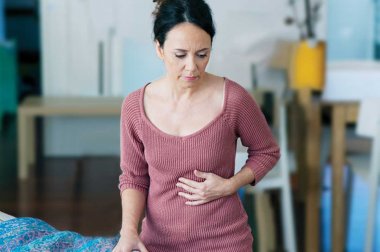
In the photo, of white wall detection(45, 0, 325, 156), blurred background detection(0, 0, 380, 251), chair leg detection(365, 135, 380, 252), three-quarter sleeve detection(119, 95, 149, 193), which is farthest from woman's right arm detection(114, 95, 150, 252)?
white wall detection(45, 0, 325, 156)

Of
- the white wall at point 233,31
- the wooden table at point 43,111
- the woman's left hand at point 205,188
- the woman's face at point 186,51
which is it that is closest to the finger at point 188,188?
the woman's left hand at point 205,188

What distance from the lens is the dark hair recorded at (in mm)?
696

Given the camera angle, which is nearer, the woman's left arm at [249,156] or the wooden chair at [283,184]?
the woman's left arm at [249,156]

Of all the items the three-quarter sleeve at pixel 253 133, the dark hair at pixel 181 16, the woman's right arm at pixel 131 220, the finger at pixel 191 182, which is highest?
the dark hair at pixel 181 16

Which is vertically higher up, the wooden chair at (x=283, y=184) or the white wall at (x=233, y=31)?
the white wall at (x=233, y=31)

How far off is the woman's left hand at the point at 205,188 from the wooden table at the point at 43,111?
2.40 metres

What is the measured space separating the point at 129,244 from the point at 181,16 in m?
0.23

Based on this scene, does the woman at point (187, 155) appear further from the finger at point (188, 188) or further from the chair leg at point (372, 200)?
the chair leg at point (372, 200)

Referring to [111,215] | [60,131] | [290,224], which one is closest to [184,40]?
[290,224]

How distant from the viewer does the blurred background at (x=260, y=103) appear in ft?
7.34

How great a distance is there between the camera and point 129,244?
0.74 m

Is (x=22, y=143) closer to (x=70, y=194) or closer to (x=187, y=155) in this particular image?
(x=70, y=194)

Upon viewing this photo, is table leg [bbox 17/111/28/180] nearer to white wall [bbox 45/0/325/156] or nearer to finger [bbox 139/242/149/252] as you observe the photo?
→ white wall [bbox 45/0/325/156]

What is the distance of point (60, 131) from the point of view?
11.5 ft
